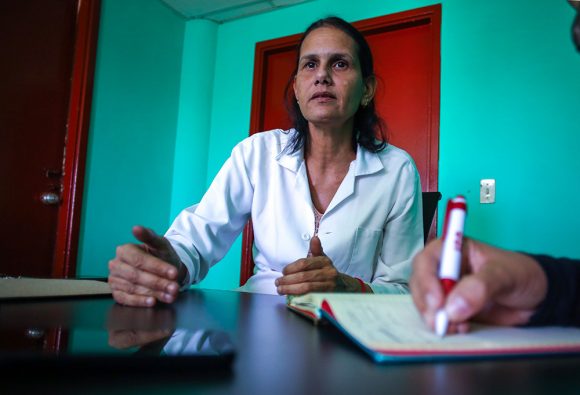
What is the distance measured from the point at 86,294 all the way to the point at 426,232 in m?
1.19

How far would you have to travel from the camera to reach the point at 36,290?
74 cm

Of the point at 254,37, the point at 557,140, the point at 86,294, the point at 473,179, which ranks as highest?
the point at 254,37

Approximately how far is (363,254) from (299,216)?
228 millimetres

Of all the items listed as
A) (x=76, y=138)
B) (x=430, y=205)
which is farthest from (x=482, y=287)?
(x=76, y=138)

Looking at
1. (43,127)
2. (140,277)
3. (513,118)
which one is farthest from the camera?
(43,127)

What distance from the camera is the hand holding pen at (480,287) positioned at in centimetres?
38

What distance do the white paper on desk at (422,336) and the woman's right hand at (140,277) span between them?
0.32m

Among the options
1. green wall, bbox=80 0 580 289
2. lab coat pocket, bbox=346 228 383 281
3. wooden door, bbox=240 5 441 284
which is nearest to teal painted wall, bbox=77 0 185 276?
green wall, bbox=80 0 580 289

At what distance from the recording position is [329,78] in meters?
1.38

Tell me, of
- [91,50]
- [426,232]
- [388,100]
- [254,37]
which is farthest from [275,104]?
[426,232]

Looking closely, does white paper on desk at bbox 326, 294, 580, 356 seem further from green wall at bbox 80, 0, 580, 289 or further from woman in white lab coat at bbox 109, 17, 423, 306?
green wall at bbox 80, 0, 580, 289

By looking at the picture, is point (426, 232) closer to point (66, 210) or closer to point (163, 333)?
point (163, 333)

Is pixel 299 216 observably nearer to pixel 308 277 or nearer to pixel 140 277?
pixel 308 277

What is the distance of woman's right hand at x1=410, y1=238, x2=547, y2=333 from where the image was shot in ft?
1.26
